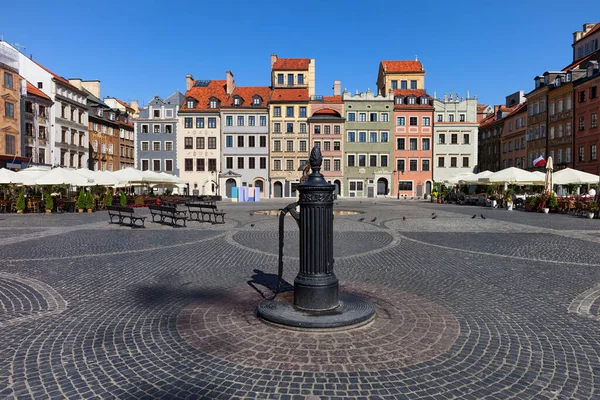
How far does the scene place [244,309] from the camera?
220 inches

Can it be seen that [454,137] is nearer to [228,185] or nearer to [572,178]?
[572,178]

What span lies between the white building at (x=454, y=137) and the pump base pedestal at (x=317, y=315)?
5394 cm

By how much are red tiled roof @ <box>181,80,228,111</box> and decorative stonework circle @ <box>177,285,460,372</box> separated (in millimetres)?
54251

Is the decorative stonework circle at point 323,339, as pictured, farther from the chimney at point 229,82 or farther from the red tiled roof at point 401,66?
the red tiled roof at point 401,66

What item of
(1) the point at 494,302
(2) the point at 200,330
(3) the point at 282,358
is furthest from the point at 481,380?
(2) the point at 200,330

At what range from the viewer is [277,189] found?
186ft

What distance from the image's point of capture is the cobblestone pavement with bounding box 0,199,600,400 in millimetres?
3553

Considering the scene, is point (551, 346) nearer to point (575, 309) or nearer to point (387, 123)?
point (575, 309)

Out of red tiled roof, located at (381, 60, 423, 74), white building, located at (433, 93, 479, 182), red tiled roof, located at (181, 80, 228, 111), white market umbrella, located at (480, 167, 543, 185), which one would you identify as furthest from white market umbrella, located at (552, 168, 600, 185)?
red tiled roof, located at (181, 80, 228, 111)

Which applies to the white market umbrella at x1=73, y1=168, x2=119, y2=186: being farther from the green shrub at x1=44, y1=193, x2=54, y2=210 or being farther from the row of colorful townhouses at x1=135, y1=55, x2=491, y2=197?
the row of colorful townhouses at x1=135, y1=55, x2=491, y2=197

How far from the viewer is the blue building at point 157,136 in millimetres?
55781

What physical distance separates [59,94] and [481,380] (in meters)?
50.1

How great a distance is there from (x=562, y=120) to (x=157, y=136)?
49.7 m

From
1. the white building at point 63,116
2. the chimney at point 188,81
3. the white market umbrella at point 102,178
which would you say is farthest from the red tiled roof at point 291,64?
the white market umbrella at point 102,178
